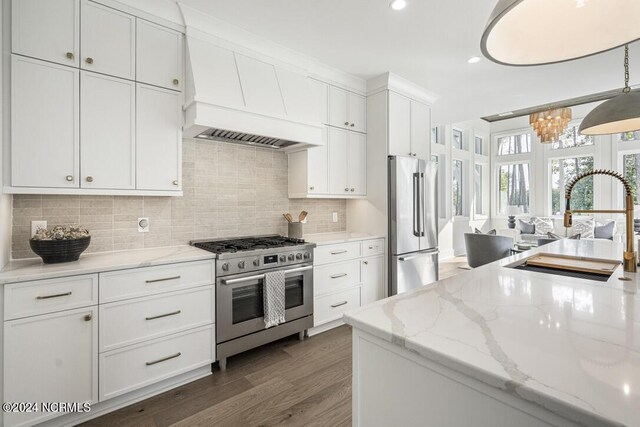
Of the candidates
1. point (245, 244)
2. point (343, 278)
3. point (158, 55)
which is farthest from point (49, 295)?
point (343, 278)

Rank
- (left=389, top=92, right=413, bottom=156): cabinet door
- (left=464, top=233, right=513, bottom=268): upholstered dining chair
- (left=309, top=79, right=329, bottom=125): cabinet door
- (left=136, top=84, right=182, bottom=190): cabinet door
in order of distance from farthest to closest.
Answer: (left=464, top=233, right=513, bottom=268): upholstered dining chair < (left=389, top=92, right=413, bottom=156): cabinet door < (left=309, top=79, right=329, bottom=125): cabinet door < (left=136, top=84, right=182, bottom=190): cabinet door

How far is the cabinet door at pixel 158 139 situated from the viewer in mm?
2283

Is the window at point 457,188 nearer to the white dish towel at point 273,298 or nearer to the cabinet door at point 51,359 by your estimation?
the white dish towel at point 273,298

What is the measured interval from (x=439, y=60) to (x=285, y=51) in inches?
62.0

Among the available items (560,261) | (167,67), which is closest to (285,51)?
(167,67)

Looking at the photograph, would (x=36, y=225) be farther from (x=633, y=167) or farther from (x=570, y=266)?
(x=633, y=167)

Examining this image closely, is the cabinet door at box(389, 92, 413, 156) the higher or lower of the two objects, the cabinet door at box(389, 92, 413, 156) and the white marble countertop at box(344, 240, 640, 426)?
the higher

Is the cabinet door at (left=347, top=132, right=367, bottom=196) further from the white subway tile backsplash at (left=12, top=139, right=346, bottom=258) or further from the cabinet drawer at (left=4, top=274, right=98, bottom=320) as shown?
the cabinet drawer at (left=4, top=274, right=98, bottom=320)

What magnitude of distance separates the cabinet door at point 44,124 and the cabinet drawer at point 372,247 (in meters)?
2.56

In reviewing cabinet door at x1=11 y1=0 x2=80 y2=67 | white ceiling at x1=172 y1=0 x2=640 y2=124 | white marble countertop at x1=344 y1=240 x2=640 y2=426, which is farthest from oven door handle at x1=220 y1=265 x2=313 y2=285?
white ceiling at x1=172 y1=0 x2=640 y2=124

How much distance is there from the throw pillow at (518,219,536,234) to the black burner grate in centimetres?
695

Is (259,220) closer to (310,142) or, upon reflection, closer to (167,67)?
(310,142)

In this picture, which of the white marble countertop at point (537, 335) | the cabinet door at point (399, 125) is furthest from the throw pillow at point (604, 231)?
the white marble countertop at point (537, 335)

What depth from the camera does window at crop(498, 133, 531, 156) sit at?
27.1ft
